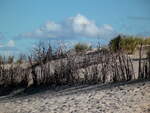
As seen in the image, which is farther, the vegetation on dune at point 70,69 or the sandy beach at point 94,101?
the vegetation on dune at point 70,69

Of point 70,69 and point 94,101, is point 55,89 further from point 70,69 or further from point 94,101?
point 94,101

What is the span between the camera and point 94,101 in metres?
12.7

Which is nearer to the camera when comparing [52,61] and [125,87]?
[125,87]

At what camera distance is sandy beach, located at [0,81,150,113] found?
37.5 feet

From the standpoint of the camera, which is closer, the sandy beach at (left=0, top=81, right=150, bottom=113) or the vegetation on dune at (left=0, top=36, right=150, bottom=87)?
the sandy beach at (left=0, top=81, right=150, bottom=113)

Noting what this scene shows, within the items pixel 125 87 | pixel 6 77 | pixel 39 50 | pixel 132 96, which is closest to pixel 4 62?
pixel 6 77

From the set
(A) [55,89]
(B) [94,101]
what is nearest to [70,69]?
(A) [55,89]

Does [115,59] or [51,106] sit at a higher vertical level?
[115,59]

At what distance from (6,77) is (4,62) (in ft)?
5.21

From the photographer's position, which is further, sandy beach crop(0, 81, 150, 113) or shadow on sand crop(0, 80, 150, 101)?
shadow on sand crop(0, 80, 150, 101)

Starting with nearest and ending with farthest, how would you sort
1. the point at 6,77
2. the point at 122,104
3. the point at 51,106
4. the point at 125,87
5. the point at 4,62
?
the point at 122,104, the point at 51,106, the point at 125,87, the point at 6,77, the point at 4,62

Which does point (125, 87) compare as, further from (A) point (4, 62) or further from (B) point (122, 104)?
(A) point (4, 62)

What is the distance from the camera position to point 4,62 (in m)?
21.8

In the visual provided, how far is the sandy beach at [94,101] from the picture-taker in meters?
11.4
